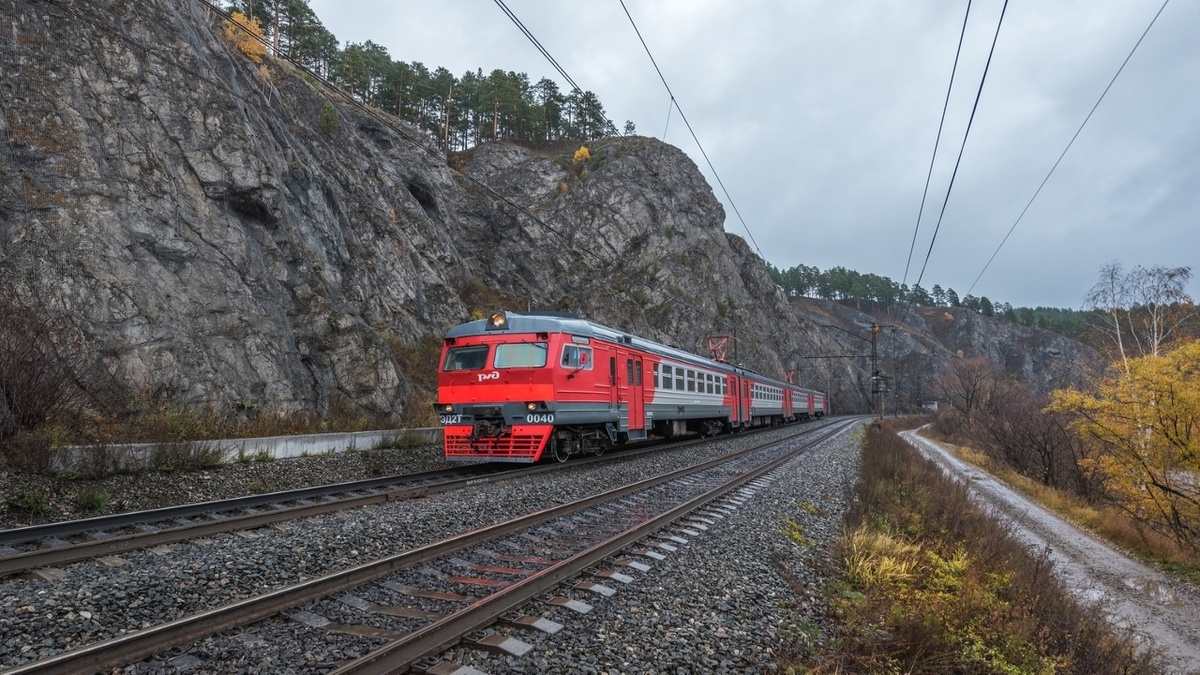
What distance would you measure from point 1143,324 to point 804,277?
120364mm

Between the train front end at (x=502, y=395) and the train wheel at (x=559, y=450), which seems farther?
the train wheel at (x=559, y=450)

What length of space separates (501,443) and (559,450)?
1.95m

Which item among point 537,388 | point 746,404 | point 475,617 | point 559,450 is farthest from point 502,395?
point 746,404

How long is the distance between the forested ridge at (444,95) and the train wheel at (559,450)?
1534 inches

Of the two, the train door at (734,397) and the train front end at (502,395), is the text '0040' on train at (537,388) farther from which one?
the train door at (734,397)

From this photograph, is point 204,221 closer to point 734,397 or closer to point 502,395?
point 502,395

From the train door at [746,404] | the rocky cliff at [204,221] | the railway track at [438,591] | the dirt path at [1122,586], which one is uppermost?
the rocky cliff at [204,221]

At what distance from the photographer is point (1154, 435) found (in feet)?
54.9

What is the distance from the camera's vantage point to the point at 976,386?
57.1m

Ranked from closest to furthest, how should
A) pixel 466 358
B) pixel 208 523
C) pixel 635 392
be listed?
pixel 208 523, pixel 466 358, pixel 635 392

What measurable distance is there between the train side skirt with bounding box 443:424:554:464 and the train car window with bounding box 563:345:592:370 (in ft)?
4.70

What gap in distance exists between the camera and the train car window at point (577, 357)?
43.2 feet

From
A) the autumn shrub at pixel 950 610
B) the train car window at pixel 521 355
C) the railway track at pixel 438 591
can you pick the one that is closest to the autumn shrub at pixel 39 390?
the railway track at pixel 438 591

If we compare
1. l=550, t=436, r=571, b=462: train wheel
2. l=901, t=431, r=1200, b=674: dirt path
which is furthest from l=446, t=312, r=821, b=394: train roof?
l=901, t=431, r=1200, b=674: dirt path
